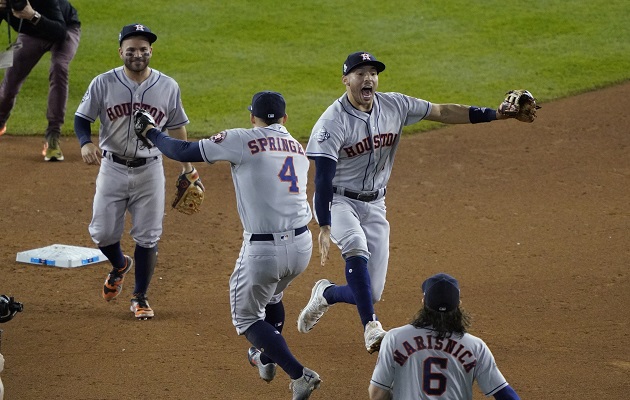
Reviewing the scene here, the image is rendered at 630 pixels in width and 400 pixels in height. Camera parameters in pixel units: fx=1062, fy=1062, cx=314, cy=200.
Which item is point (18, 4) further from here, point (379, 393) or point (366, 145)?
point (379, 393)

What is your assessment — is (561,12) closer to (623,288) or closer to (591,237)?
(591,237)

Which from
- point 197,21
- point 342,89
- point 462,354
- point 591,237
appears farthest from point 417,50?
point 462,354

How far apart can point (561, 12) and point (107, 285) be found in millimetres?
10759

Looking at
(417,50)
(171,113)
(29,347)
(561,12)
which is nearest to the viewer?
(29,347)

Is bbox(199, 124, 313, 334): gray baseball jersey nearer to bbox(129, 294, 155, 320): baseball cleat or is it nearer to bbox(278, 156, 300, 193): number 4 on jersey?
bbox(278, 156, 300, 193): number 4 on jersey

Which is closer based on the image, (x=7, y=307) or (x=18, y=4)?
(x=7, y=307)

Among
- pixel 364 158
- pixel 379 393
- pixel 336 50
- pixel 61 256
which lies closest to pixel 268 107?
pixel 364 158

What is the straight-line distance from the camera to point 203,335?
7.36 metres

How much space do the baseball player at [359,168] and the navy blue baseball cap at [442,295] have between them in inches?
69.3

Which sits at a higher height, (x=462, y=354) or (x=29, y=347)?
(x=462, y=354)

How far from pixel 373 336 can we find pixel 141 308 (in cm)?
217

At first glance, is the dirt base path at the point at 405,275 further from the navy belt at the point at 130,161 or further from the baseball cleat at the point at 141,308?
the navy belt at the point at 130,161

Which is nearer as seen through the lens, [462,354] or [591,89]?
[462,354]

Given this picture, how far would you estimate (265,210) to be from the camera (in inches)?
242
